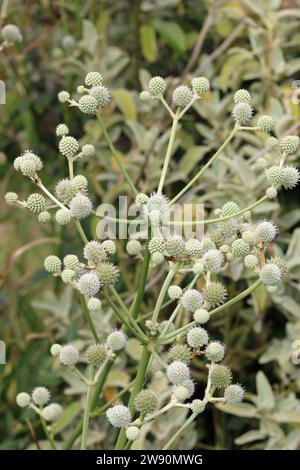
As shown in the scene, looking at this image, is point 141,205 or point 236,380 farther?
point 236,380

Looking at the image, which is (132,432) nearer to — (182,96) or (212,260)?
(212,260)

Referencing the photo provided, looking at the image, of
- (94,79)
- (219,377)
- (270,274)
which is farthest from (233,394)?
(94,79)

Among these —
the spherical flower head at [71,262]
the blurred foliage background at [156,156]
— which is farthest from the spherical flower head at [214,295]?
the blurred foliage background at [156,156]

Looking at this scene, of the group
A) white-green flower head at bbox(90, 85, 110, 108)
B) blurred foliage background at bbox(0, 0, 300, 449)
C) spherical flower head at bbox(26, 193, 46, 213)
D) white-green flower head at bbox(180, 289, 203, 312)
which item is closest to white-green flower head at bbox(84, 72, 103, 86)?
white-green flower head at bbox(90, 85, 110, 108)

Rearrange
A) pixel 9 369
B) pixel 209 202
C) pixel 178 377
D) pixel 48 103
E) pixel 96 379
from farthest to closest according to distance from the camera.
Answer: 1. pixel 48 103
2. pixel 9 369
3. pixel 209 202
4. pixel 96 379
5. pixel 178 377

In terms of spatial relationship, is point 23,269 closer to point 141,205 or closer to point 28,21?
point 28,21

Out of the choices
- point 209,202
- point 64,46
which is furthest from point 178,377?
point 64,46

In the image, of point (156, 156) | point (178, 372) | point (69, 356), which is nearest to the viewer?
point (178, 372)
